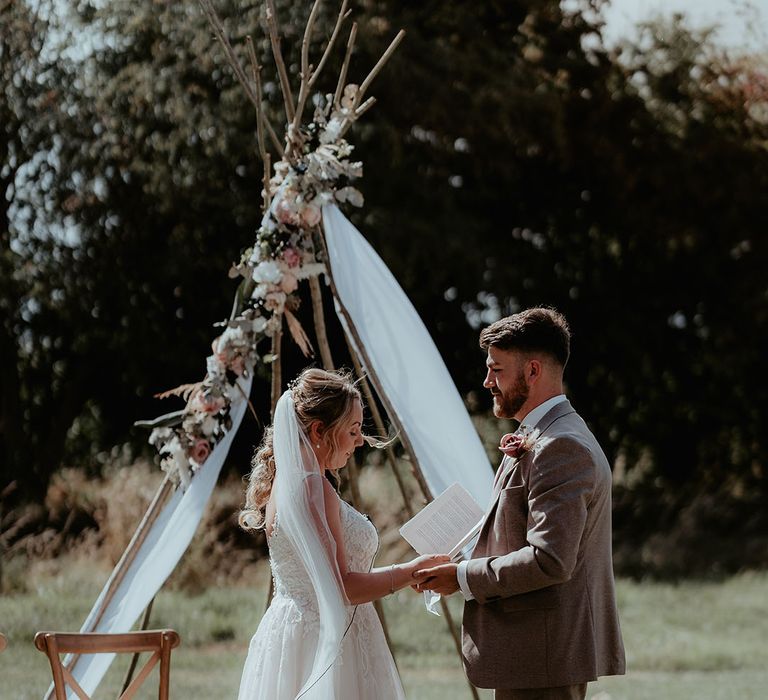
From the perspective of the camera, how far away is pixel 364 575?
3.44 meters

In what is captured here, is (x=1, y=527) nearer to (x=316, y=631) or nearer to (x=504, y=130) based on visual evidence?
(x=504, y=130)

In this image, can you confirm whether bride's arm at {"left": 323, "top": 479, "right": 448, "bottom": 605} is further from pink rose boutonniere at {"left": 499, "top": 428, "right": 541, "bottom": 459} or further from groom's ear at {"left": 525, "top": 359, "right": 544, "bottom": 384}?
groom's ear at {"left": 525, "top": 359, "right": 544, "bottom": 384}

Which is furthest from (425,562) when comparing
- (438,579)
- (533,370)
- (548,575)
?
(533,370)

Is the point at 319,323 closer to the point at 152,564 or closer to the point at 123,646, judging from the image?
the point at 152,564

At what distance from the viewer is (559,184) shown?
553 inches

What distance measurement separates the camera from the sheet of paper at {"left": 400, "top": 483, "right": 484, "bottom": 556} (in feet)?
11.3

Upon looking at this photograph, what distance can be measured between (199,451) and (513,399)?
2303 millimetres

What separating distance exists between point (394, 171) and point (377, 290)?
7.59m

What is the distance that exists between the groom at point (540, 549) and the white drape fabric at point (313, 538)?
417 mm

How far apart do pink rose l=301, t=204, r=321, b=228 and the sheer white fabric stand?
5.35 ft

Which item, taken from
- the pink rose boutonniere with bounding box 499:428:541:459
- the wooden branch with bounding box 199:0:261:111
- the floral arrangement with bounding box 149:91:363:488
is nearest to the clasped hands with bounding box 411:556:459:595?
the pink rose boutonniere with bounding box 499:428:541:459

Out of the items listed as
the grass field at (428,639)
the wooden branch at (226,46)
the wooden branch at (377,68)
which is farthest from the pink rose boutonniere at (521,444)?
the grass field at (428,639)

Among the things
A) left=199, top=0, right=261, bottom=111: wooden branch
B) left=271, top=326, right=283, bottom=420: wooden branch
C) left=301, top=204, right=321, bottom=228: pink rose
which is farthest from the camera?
left=199, top=0, right=261, bottom=111: wooden branch

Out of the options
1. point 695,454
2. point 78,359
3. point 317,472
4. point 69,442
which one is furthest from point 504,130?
point 317,472
